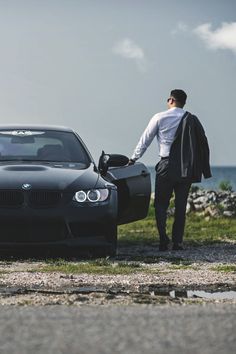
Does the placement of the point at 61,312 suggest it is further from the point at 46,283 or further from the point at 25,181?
the point at 25,181

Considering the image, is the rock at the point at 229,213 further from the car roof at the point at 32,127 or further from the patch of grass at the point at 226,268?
the patch of grass at the point at 226,268

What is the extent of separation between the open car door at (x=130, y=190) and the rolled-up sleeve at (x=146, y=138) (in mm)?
293

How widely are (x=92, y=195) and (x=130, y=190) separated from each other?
1.03 m

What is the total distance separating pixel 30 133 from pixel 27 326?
6224 millimetres

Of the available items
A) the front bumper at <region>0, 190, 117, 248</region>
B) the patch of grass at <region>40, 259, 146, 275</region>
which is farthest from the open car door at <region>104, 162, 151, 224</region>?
the patch of grass at <region>40, 259, 146, 275</region>

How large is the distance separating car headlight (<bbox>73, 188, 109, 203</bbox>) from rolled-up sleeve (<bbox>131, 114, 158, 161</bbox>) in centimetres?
151

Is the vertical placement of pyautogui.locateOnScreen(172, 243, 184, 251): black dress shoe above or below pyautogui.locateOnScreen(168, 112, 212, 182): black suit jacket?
below

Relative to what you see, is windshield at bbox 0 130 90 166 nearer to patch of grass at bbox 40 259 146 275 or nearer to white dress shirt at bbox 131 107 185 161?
white dress shirt at bbox 131 107 185 161

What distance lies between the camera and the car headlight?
33.1ft

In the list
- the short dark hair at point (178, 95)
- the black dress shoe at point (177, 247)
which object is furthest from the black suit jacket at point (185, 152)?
the black dress shoe at point (177, 247)

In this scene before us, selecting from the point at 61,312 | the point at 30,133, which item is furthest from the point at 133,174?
the point at 61,312

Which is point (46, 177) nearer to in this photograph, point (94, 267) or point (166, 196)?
point (94, 267)

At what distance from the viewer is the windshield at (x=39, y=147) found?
11.1 meters

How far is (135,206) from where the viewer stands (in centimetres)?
1123
